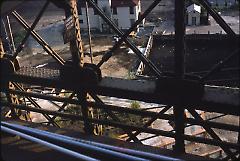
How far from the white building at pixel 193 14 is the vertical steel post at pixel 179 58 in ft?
76.8

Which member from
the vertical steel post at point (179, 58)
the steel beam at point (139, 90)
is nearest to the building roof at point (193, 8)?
the steel beam at point (139, 90)

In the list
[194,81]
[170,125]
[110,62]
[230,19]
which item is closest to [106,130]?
[170,125]

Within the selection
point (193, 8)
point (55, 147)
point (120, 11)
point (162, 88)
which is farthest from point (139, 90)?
point (120, 11)

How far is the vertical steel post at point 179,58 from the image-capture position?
4.16 m

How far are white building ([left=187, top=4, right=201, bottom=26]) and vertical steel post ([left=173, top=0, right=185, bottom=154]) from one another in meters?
23.4

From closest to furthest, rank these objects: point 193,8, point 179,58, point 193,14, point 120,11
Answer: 1. point 179,58
2. point 193,8
3. point 193,14
4. point 120,11

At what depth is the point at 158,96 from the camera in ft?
14.7

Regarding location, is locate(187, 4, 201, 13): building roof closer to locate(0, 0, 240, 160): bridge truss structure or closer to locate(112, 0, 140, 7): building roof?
locate(112, 0, 140, 7): building roof

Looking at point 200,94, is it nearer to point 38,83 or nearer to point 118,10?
point 38,83

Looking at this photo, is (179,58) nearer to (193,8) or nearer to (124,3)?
(193,8)

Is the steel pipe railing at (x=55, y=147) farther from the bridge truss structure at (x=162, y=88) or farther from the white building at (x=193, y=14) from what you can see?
the white building at (x=193, y=14)

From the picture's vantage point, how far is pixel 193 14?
1078 inches

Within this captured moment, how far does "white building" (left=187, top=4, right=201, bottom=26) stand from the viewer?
27.1 metres

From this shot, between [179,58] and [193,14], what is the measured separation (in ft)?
78.4
